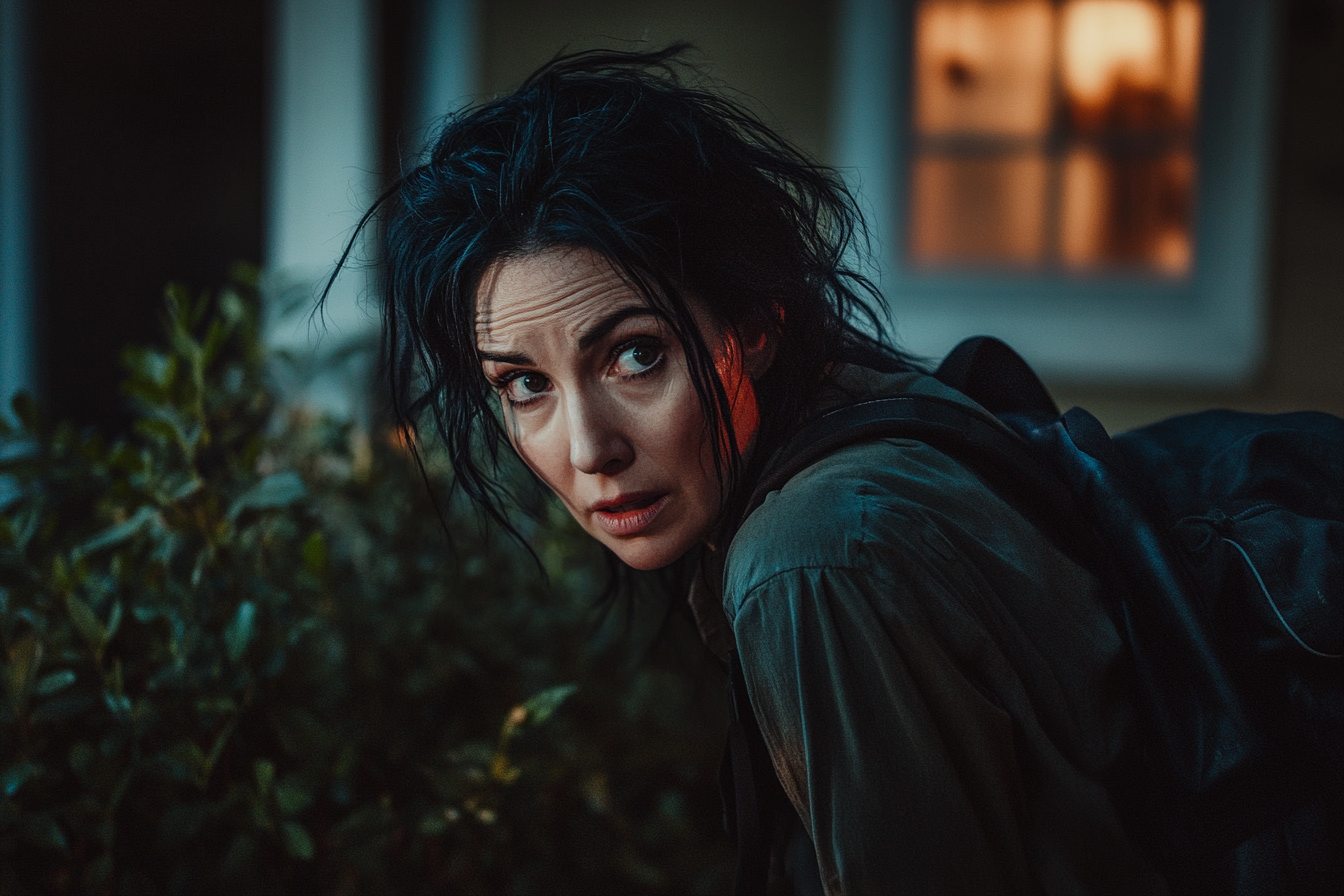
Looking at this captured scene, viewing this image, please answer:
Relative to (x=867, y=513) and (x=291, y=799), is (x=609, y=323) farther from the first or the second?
(x=291, y=799)

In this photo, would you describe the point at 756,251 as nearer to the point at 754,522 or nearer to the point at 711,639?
the point at 754,522

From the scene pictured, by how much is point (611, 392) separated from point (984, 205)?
2509mm

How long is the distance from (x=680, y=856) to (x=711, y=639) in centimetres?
58

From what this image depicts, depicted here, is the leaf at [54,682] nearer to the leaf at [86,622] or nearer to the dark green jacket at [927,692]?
the leaf at [86,622]

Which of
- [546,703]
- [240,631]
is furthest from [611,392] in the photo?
[240,631]

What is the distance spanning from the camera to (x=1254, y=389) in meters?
3.17

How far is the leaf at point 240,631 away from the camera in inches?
51.1

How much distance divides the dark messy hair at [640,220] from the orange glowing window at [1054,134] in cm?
217

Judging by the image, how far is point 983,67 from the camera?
129 inches

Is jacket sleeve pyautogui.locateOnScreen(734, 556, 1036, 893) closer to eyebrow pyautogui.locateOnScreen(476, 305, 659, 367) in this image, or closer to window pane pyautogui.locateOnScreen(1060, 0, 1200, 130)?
eyebrow pyautogui.locateOnScreen(476, 305, 659, 367)

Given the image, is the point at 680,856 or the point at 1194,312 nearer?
the point at 680,856

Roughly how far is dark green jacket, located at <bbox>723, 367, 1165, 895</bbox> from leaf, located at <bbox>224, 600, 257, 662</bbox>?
632mm

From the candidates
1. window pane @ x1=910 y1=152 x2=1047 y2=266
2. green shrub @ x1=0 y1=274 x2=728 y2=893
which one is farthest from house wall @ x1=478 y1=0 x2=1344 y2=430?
green shrub @ x1=0 y1=274 x2=728 y2=893

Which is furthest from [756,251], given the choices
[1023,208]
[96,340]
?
[1023,208]
